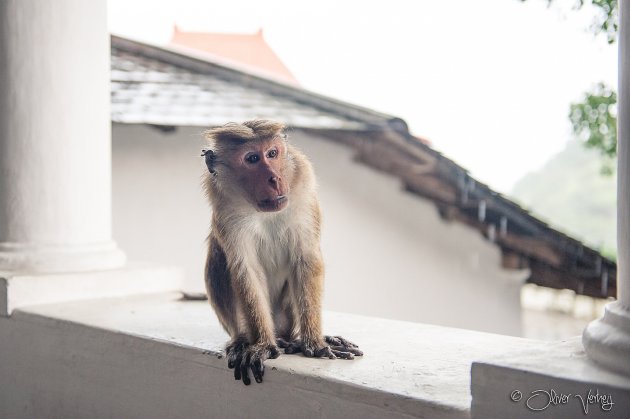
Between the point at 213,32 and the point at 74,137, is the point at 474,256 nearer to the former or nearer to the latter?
the point at 74,137

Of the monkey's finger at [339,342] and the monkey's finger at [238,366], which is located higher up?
the monkey's finger at [339,342]

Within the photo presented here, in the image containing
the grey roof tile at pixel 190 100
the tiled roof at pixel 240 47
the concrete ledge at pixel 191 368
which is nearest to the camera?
the concrete ledge at pixel 191 368

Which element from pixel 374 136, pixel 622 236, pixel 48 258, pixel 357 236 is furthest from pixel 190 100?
pixel 622 236

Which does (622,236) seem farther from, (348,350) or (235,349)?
(235,349)

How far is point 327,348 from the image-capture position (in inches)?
72.2

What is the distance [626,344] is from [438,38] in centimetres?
837

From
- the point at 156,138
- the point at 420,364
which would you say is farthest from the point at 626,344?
the point at 156,138

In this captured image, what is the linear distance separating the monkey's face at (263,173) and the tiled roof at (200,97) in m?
2.83

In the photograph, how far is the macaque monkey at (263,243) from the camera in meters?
1.82

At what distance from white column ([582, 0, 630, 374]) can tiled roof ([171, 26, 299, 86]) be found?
734 centimetres

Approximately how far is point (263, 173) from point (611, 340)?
86 cm

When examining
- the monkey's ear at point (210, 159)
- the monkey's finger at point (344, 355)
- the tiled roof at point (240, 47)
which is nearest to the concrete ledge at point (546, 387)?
the monkey's finger at point (344, 355)

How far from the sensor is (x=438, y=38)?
9.27m

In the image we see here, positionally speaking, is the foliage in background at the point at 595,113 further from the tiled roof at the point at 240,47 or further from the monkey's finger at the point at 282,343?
the tiled roof at the point at 240,47
